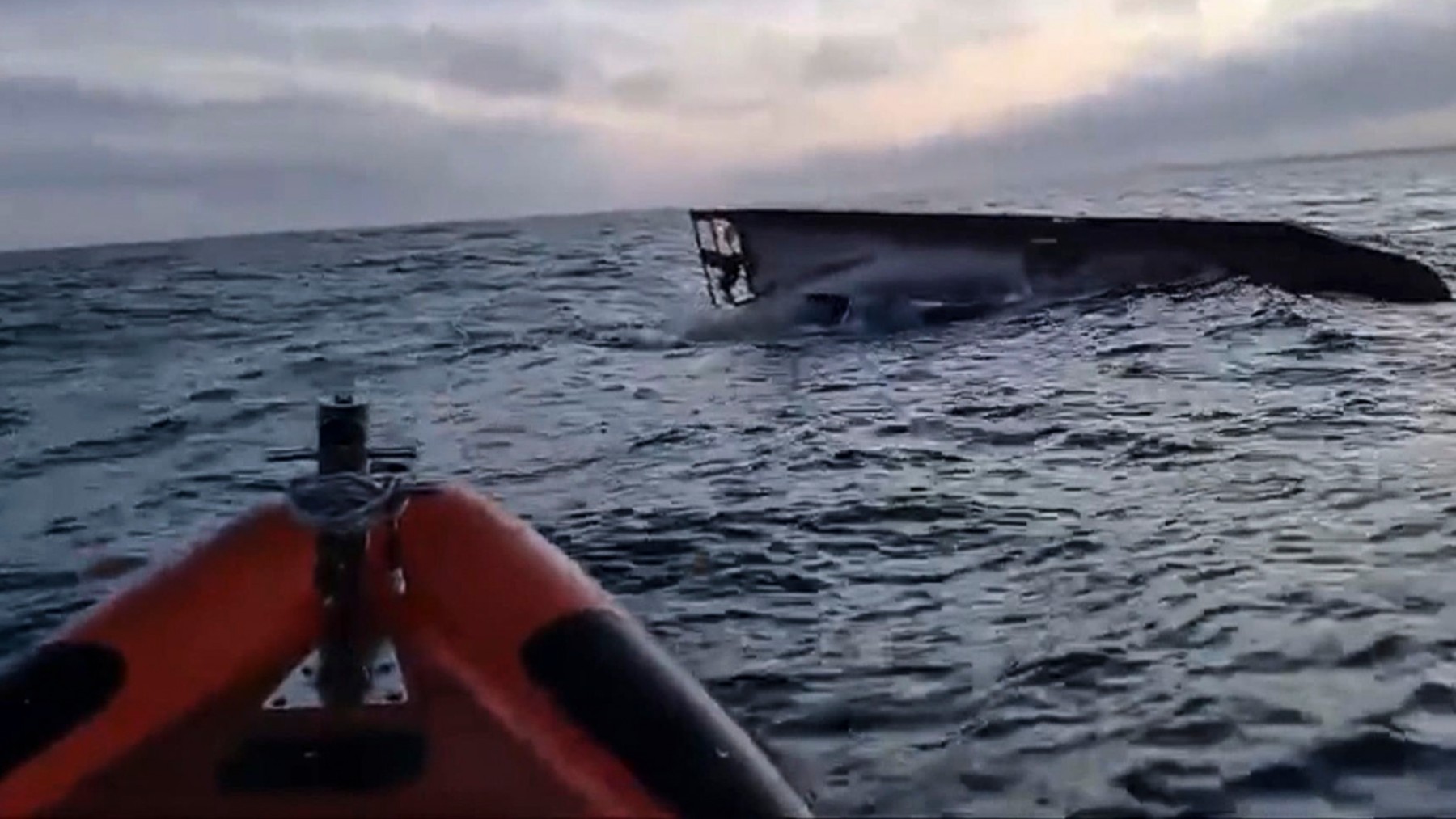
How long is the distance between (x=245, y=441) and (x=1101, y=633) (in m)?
9.66

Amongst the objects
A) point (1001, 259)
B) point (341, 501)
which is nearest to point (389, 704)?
point (341, 501)

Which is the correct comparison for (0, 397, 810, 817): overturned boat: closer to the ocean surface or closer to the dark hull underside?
the ocean surface

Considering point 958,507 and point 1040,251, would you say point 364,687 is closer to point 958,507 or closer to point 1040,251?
point 958,507

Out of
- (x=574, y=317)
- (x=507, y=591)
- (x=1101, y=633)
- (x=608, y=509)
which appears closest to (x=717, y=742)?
(x=507, y=591)

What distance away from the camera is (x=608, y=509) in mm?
11438

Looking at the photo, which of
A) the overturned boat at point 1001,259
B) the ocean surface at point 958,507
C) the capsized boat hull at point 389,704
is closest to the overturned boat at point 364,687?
the capsized boat hull at point 389,704

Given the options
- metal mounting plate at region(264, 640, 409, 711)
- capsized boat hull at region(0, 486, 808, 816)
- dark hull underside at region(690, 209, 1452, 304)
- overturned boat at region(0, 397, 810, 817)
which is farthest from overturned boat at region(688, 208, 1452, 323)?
metal mounting plate at region(264, 640, 409, 711)

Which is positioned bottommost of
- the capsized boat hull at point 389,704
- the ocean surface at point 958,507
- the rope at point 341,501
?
the ocean surface at point 958,507

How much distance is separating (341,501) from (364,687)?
0.58 m

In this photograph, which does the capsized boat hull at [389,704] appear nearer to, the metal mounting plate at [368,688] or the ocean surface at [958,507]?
the metal mounting plate at [368,688]

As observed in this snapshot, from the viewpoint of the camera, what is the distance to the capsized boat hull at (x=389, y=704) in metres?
4.14

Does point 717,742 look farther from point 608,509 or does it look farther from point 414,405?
point 414,405

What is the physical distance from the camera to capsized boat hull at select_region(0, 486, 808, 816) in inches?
163

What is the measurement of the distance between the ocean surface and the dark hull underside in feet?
1.98
